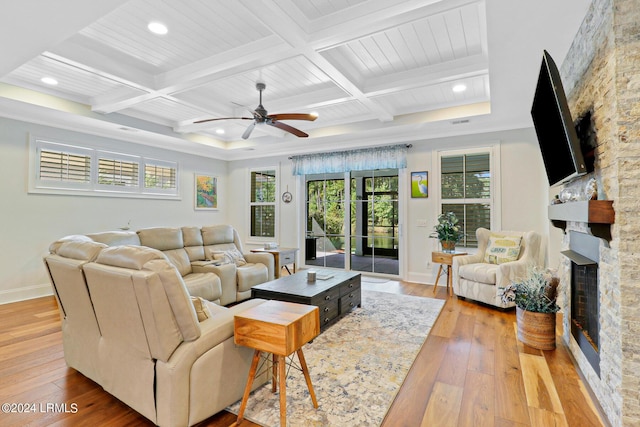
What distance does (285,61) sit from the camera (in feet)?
10.0

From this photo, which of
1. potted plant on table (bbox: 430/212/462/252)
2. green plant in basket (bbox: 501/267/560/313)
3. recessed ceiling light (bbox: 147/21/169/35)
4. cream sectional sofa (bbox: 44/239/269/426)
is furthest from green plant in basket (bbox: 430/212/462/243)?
recessed ceiling light (bbox: 147/21/169/35)

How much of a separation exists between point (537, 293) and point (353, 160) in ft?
11.8

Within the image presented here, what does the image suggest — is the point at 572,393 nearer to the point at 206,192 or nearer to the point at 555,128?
the point at 555,128

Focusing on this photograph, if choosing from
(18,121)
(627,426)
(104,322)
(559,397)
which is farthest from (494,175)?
(18,121)

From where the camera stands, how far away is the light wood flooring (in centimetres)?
185

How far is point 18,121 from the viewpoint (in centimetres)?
420

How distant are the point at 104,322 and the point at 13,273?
3.58 metres

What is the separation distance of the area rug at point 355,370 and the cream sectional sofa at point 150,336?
0.86ft

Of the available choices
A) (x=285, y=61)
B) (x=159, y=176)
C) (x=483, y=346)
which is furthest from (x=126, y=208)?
(x=483, y=346)

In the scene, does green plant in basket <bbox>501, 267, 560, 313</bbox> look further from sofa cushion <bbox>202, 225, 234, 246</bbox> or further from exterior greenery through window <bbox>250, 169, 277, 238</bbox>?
exterior greenery through window <bbox>250, 169, 277, 238</bbox>

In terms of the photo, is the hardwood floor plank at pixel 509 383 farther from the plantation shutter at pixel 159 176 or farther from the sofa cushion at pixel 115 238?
the plantation shutter at pixel 159 176

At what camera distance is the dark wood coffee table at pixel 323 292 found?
9.93ft

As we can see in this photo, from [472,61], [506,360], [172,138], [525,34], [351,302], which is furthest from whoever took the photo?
[172,138]

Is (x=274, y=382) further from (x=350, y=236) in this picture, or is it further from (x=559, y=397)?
(x=350, y=236)
